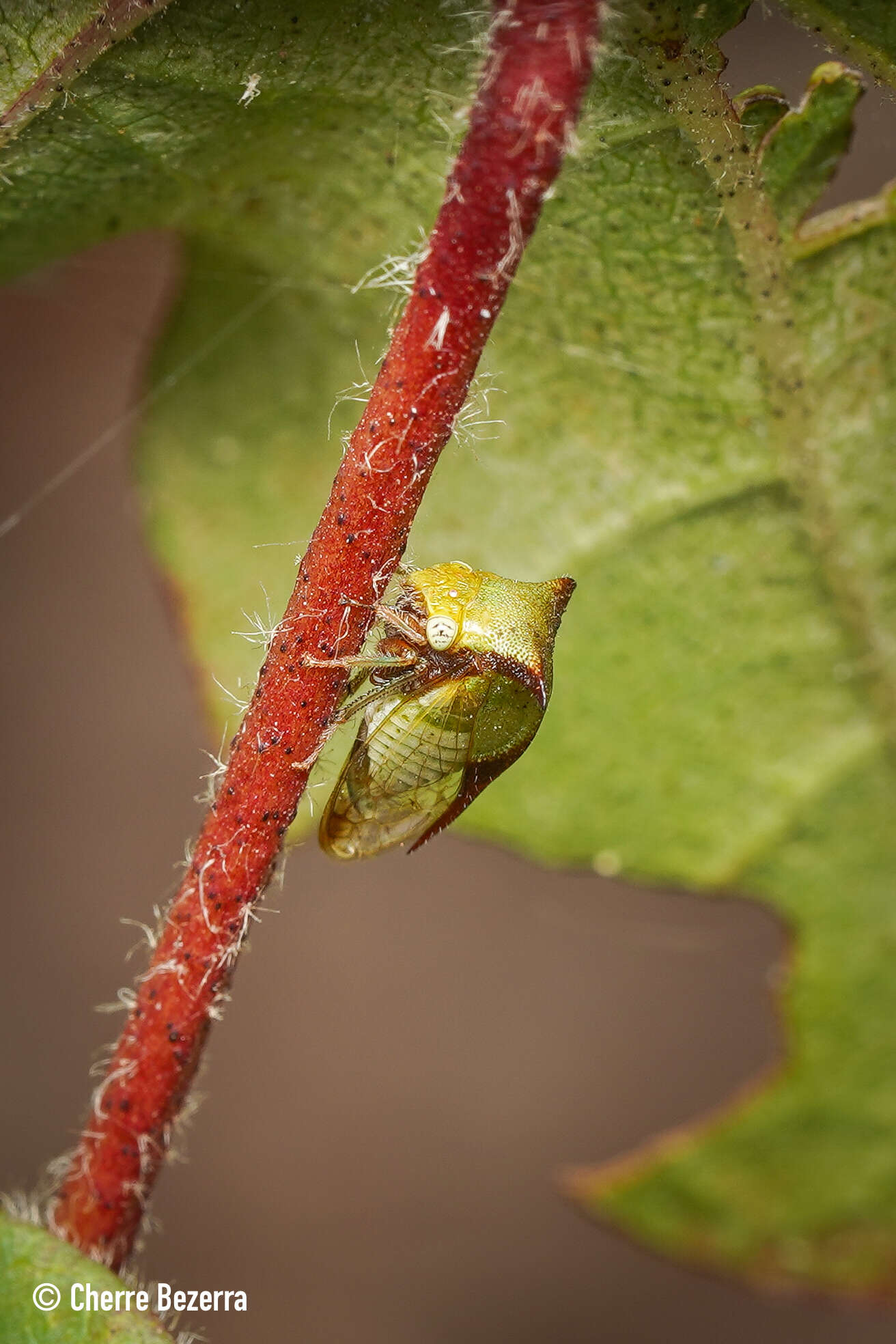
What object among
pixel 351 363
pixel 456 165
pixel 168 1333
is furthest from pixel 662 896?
pixel 456 165

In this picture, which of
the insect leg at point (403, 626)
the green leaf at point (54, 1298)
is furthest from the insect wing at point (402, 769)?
the green leaf at point (54, 1298)

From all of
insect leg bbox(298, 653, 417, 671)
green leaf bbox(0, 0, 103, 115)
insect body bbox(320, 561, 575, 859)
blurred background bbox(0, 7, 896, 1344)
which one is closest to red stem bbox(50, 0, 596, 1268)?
insect leg bbox(298, 653, 417, 671)

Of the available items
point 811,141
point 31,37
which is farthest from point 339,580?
point 811,141

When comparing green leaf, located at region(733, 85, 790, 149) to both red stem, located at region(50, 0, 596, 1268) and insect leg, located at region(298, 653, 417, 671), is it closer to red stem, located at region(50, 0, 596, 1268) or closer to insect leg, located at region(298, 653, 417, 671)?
red stem, located at region(50, 0, 596, 1268)

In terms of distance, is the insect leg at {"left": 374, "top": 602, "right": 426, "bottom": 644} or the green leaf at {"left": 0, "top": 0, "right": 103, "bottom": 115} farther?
the insect leg at {"left": 374, "top": 602, "right": 426, "bottom": 644}

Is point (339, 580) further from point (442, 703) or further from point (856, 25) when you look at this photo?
point (856, 25)

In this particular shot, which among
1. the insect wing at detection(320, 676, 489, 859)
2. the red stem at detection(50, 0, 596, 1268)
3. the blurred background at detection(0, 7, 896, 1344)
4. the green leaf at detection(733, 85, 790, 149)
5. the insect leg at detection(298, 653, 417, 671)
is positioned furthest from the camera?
the blurred background at detection(0, 7, 896, 1344)

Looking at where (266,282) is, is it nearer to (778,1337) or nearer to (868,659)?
(868,659)
